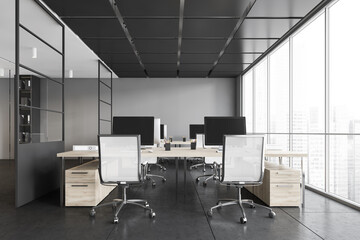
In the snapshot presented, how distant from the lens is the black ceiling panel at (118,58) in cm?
714

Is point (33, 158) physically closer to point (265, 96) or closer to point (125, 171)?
point (125, 171)

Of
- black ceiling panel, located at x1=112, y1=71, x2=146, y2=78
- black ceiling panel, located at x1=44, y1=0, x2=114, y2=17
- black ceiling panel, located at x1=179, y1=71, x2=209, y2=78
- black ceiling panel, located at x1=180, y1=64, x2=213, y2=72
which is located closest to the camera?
black ceiling panel, located at x1=44, y1=0, x2=114, y2=17

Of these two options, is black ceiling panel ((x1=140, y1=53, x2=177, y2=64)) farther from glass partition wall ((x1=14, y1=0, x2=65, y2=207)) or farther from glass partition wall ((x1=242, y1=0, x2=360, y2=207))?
glass partition wall ((x1=242, y1=0, x2=360, y2=207))

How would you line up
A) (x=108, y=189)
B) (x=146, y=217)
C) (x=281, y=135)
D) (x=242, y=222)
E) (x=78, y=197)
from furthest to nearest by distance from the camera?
(x=281, y=135) < (x=108, y=189) < (x=78, y=197) < (x=146, y=217) < (x=242, y=222)

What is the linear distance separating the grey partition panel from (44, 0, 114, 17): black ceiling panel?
2.16 meters

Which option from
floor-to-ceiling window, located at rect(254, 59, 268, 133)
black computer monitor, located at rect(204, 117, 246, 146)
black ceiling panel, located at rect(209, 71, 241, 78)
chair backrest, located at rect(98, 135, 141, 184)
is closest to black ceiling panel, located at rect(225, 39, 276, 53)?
floor-to-ceiling window, located at rect(254, 59, 268, 133)

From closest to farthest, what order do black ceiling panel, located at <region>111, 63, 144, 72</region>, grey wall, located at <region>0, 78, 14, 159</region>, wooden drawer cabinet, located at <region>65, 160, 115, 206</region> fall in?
1. wooden drawer cabinet, located at <region>65, 160, 115, 206</region>
2. black ceiling panel, located at <region>111, 63, 144, 72</region>
3. grey wall, located at <region>0, 78, 14, 159</region>

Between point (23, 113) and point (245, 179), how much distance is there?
9.06m

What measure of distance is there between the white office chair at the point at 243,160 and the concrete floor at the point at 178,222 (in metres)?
0.40

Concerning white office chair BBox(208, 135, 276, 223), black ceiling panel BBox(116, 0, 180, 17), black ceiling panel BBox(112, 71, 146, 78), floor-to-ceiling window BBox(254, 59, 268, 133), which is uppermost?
black ceiling panel BBox(116, 0, 180, 17)

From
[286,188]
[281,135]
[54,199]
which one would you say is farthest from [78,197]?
[281,135]

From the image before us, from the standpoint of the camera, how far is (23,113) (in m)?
9.78

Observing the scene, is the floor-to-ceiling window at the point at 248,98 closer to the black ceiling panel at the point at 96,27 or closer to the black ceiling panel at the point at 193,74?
the black ceiling panel at the point at 193,74

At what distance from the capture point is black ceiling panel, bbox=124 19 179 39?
4856 millimetres
